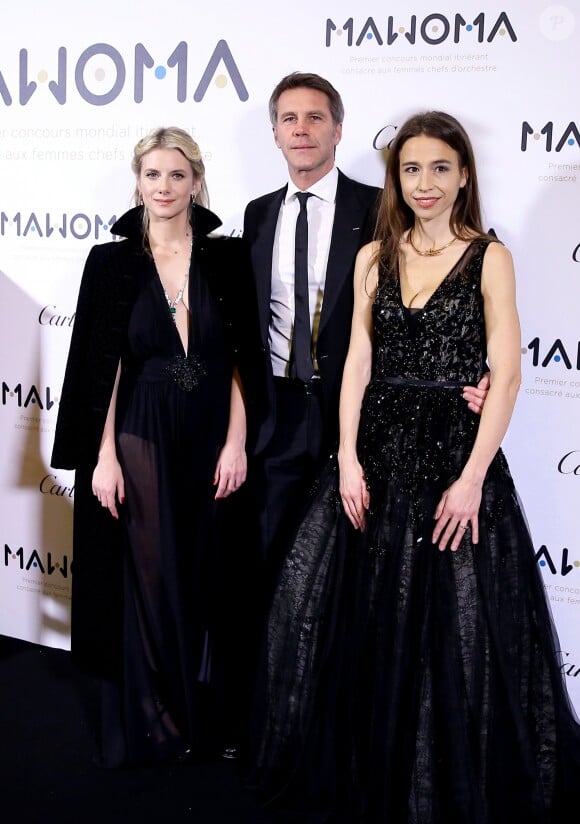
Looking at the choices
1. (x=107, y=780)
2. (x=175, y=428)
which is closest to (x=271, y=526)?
(x=175, y=428)

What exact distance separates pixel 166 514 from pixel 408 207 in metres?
1.14

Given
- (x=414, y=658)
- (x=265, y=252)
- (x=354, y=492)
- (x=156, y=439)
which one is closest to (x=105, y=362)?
(x=156, y=439)

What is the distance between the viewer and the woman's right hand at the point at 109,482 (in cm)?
252

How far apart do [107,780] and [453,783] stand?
1041 mm

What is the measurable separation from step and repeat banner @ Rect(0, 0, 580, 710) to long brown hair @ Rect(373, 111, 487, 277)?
0.40 metres

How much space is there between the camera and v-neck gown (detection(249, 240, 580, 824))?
212 cm

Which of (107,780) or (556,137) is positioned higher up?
(556,137)

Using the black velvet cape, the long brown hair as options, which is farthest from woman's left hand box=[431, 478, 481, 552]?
the black velvet cape

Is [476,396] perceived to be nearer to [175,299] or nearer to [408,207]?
[408,207]

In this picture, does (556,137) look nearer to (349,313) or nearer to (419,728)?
(349,313)

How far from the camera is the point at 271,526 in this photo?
2.69m

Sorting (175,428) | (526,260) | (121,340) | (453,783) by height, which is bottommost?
(453,783)

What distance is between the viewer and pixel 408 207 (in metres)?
2.36

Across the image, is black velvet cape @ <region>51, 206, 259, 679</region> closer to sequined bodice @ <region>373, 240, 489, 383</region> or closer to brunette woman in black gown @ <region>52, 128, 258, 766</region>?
brunette woman in black gown @ <region>52, 128, 258, 766</region>
